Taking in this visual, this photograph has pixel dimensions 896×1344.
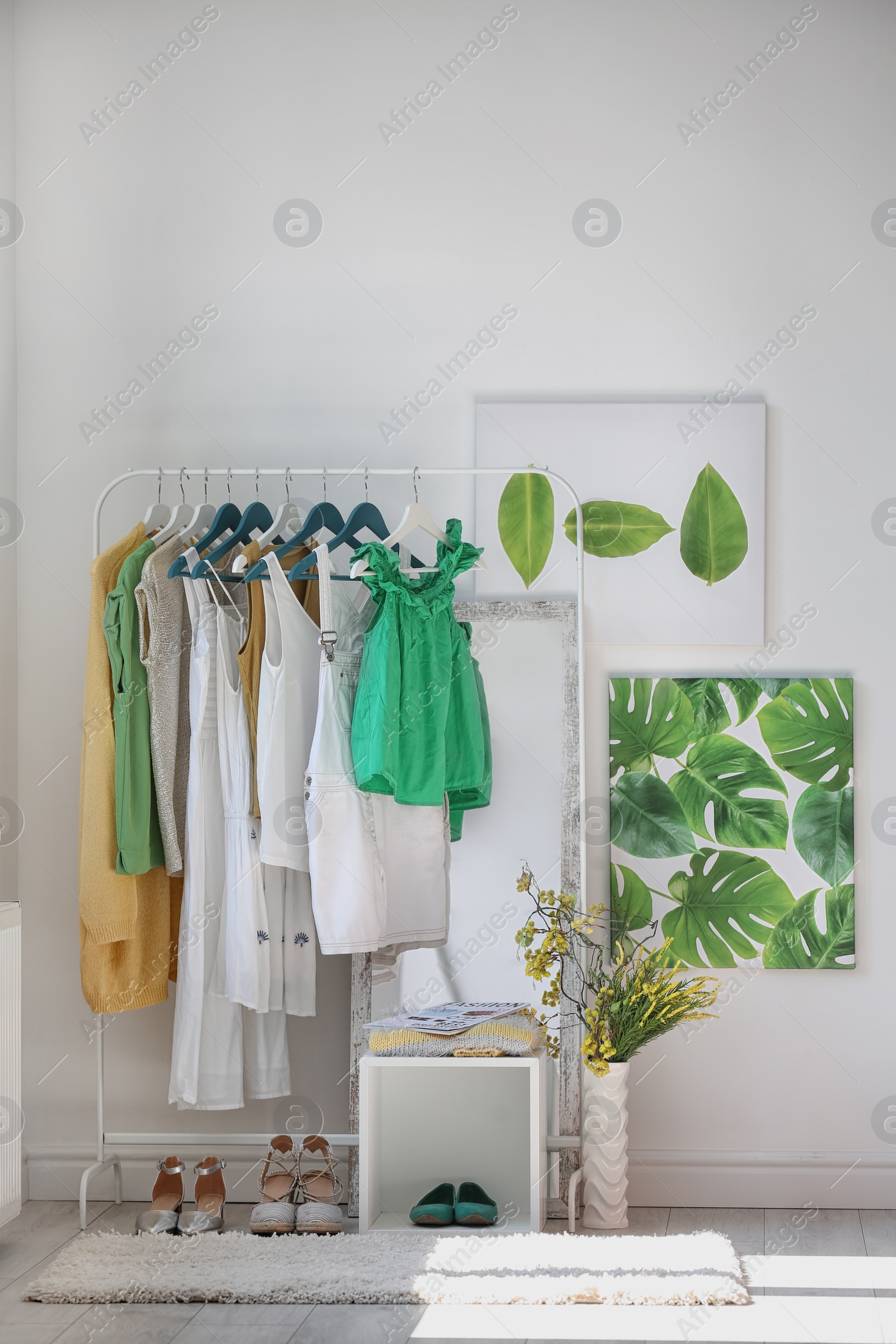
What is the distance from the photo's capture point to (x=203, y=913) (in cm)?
299

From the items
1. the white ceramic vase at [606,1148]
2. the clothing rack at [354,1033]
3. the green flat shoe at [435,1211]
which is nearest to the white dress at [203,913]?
the clothing rack at [354,1033]

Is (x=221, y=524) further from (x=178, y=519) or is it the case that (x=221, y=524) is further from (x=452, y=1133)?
(x=452, y=1133)

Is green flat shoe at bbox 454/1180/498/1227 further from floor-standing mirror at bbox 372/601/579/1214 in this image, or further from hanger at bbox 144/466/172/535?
hanger at bbox 144/466/172/535

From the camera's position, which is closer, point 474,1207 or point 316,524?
point 474,1207

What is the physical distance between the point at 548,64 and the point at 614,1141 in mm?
2945

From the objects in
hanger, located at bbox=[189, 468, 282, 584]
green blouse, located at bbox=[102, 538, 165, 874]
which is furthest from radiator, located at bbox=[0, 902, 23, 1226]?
hanger, located at bbox=[189, 468, 282, 584]

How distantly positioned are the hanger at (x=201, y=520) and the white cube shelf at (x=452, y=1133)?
1.49 metres

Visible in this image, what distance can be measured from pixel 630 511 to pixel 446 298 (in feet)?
2.65

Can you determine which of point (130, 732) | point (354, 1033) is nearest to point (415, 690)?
point (130, 732)

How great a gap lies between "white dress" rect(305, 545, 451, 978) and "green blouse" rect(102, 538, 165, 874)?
43 cm

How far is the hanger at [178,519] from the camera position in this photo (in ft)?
10.2

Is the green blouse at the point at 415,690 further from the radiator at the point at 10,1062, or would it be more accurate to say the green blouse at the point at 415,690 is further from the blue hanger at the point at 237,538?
the radiator at the point at 10,1062

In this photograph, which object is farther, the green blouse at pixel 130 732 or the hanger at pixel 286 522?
the hanger at pixel 286 522

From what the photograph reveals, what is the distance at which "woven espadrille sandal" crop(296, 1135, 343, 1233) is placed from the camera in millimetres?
2830
